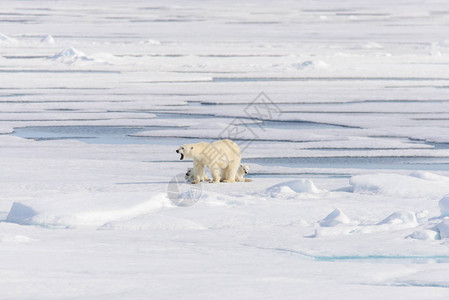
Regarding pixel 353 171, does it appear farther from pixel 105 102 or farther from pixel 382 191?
pixel 105 102

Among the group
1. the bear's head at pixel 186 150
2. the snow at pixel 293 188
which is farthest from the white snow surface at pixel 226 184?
the bear's head at pixel 186 150

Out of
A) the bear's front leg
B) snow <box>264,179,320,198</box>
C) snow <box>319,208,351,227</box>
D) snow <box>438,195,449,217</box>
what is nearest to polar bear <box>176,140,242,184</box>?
the bear's front leg

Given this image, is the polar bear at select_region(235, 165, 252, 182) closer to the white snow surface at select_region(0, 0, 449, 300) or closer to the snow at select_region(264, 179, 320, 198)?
the white snow surface at select_region(0, 0, 449, 300)

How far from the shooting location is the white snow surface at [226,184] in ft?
10.7

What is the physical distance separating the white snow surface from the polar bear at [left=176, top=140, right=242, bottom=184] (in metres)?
0.09

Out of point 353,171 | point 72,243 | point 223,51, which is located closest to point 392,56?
point 223,51

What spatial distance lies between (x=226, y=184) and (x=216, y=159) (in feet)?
0.54

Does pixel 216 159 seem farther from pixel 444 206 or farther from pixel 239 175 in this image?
pixel 444 206

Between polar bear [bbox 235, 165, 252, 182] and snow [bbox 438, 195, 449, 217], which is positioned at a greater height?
polar bear [bbox 235, 165, 252, 182]

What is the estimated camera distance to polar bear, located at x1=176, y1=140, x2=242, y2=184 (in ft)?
18.2

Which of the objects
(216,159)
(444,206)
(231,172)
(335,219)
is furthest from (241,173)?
(444,206)

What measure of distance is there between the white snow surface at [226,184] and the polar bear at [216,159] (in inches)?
3.6

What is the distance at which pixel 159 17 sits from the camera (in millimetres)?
31406

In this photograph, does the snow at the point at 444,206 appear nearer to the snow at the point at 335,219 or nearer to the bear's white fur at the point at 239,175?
the snow at the point at 335,219
